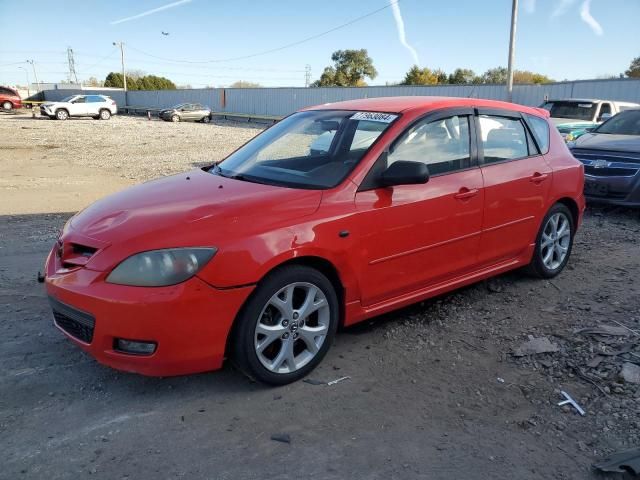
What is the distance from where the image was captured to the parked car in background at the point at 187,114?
3834 cm

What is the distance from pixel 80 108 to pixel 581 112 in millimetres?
34003

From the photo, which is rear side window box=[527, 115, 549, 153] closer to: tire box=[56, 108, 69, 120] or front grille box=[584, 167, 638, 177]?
front grille box=[584, 167, 638, 177]

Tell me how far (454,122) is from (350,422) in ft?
8.05

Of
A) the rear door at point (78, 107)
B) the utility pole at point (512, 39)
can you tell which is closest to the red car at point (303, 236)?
the utility pole at point (512, 39)

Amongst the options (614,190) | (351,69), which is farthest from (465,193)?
(351,69)

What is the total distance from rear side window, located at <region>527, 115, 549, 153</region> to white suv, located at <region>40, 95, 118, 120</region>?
38040 mm

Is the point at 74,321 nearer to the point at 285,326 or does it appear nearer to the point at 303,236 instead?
the point at 285,326

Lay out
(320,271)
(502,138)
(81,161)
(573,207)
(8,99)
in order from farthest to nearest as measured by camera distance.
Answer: (8,99) → (81,161) → (573,207) → (502,138) → (320,271)

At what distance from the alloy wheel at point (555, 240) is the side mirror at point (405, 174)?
202cm

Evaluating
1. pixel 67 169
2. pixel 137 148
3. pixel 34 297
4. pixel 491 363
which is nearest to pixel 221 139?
pixel 137 148

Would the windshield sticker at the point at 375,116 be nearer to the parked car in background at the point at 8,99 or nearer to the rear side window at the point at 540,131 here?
the rear side window at the point at 540,131

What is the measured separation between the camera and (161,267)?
2908 mm

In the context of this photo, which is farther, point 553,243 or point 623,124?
point 623,124

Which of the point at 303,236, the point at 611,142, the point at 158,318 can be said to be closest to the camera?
the point at 158,318
